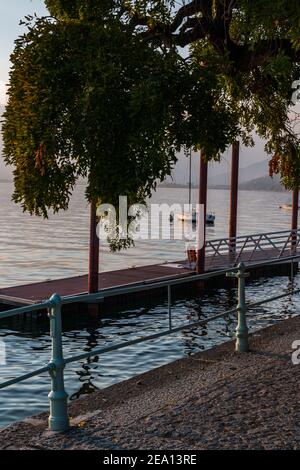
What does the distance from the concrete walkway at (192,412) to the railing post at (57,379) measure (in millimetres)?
125

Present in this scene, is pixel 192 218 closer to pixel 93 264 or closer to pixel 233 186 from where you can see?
pixel 233 186

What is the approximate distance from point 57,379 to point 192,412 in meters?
1.43

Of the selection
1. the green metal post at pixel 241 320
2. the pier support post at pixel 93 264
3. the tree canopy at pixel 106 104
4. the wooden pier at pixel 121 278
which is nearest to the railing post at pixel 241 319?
the green metal post at pixel 241 320

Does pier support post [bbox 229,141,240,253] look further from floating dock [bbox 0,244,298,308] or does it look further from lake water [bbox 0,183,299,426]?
lake water [bbox 0,183,299,426]

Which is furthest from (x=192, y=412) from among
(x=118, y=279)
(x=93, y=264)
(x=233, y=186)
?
(x=233, y=186)

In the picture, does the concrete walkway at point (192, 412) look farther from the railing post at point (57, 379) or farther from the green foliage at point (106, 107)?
the green foliage at point (106, 107)

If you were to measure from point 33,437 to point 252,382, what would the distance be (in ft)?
9.25

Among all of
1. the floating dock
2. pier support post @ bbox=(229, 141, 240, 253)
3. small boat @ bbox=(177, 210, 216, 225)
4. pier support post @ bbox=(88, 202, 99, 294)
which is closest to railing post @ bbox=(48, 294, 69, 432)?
the floating dock

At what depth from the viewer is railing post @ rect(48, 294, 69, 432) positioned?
6.30 meters

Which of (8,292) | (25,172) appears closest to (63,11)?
(25,172)

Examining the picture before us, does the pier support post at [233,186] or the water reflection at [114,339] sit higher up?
the pier support post at [233,186]

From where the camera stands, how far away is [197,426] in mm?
6316

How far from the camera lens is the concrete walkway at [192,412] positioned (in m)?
5.97

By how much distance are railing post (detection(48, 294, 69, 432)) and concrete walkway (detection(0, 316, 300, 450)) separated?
0.12m
